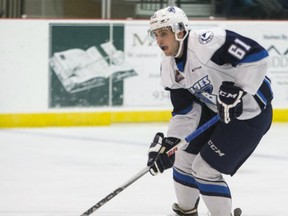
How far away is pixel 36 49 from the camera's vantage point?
7.11 metres

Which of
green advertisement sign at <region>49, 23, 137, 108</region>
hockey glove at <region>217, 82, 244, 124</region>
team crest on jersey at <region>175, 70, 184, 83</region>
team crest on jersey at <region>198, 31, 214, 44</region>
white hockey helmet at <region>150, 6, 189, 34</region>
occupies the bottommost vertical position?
green advertisement sign at <region>49, 23, 137, 108</region>

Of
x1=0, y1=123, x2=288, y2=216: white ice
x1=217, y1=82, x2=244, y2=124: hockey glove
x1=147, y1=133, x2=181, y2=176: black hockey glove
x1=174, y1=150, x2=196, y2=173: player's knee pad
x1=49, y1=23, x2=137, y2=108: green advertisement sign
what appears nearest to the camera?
x1=217, y1=82, x2=244, y2=124: hockey glove

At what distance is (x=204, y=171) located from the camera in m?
3.48

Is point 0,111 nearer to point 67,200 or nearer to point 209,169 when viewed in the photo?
point 67,200

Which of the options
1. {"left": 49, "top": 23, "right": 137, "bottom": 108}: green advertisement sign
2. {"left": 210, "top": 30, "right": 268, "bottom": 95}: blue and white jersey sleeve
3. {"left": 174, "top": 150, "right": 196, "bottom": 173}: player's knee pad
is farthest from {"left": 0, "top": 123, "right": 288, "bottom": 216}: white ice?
{"left": 210, "top": 30, "right": 268, "bottom": 95}: blue and white jersey sleeve

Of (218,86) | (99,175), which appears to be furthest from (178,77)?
(99,175)

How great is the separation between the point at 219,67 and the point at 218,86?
10cm

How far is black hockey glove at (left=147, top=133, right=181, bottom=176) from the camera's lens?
3.59 metres

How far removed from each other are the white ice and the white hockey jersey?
846mm

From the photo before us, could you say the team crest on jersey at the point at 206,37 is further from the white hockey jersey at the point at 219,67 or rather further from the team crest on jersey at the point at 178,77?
the team crest on jersey at the point at 178,77

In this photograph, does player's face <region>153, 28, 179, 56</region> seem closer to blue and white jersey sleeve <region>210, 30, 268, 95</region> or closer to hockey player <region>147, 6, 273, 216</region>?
hockey player <region>147, 6, 273, 216</region>

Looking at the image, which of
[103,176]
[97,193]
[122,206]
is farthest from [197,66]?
[103,176]

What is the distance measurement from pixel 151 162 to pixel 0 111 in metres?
3.54

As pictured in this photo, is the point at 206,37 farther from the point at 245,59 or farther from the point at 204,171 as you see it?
the point at 204,171
